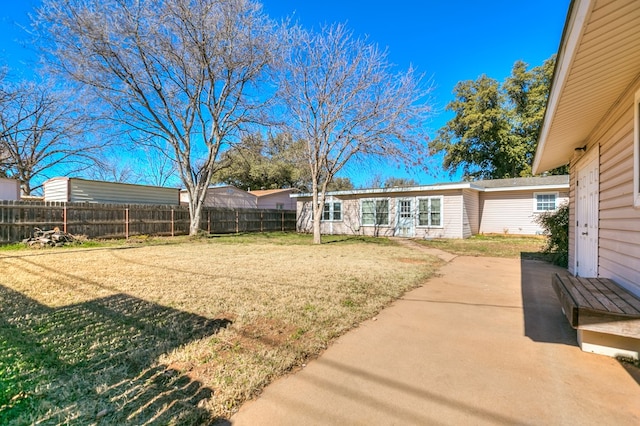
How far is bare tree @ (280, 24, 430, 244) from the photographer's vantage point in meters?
11.3

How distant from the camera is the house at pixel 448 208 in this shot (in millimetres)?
14078

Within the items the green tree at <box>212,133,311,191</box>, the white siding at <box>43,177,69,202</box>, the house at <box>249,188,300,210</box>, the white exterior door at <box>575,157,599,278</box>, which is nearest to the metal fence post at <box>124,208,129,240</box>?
the white siding at <box>43,177,69,202</box>

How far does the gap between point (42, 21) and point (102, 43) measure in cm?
178

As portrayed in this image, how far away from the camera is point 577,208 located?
567 centimetres

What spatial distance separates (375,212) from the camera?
1620 cm

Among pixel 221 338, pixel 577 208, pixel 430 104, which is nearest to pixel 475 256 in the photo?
pixel 577 208

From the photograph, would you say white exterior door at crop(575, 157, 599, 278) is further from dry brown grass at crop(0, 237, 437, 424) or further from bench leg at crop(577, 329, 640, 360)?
dry brown grass at crop(0, 237, 437, 424)

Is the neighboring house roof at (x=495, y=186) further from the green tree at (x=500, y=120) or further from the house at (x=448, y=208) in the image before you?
the green tree at (x=500, y=120)

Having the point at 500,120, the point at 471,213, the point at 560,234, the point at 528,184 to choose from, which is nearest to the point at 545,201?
the point at 528,184

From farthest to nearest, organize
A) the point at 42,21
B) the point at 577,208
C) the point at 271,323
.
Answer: the point at 42,21 → the point at 577,208 → the point at 271,323

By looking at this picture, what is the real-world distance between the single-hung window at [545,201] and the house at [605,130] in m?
11.0

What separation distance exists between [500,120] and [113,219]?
2426 cm

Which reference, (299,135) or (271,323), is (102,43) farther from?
(271,323)

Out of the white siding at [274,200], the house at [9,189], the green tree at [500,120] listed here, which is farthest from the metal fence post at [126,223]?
the green tree at [500,120]
